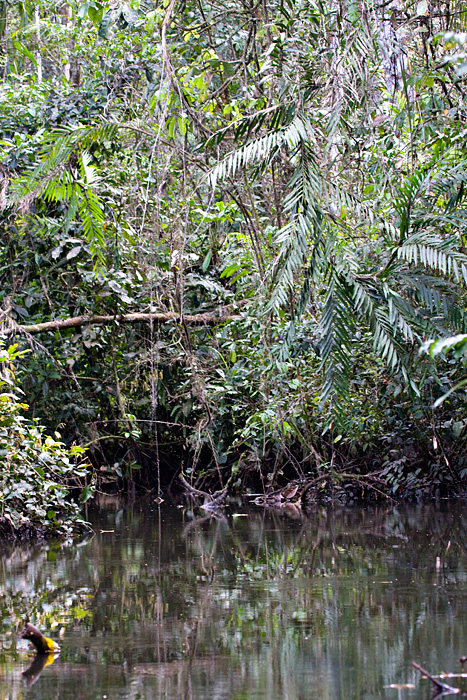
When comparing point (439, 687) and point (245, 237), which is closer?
point (439, 687)

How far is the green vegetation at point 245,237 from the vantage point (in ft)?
17.6

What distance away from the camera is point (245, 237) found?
7.12 meters

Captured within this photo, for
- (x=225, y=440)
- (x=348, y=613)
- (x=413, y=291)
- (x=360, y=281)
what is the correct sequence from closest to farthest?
(x=348, y=613)
(x=360, y=281)
(x=413, y=291)
(x=225, y=440)

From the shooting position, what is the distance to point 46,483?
19.3ft

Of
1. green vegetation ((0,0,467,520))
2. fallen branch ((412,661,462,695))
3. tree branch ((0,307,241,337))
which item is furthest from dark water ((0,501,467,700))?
tree branch ((0,307,241,337))

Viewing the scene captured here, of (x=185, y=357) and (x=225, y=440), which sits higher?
(x=185, y=357)

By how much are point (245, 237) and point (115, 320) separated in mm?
1771

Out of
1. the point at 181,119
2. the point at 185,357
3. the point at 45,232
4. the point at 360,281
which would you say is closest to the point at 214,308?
the point at 185,357

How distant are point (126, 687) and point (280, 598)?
51.2 inches

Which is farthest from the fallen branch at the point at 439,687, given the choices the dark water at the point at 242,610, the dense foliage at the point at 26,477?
the dense foliage at the point at 26,477

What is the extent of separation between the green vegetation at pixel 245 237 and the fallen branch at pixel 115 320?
3 cm

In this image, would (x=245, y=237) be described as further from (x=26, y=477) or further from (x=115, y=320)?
(x=26, y=477)

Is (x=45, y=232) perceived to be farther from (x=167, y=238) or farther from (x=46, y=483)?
(x=46, y=483)

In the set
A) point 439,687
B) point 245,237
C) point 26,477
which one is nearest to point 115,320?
point 245,237
